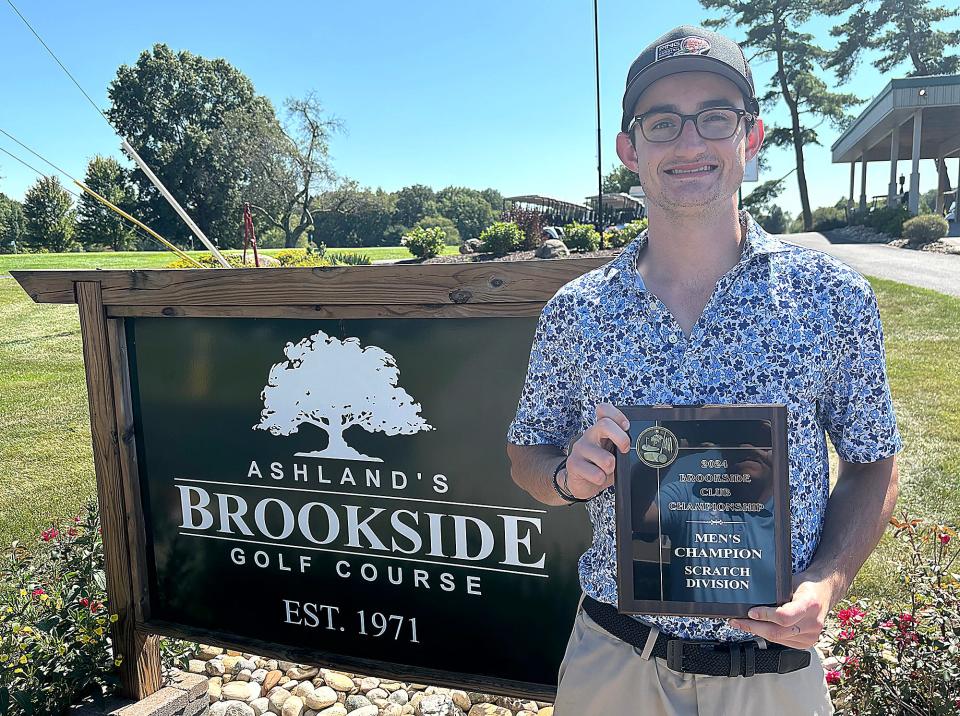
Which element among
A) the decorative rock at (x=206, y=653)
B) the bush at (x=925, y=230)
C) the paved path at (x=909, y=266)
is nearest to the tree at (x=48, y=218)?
the paved path at (x=909, y=266)

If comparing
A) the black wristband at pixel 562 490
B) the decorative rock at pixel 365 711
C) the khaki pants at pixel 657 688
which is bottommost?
the decorative rock at pixel 365 711

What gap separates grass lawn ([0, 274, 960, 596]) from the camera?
4.38m

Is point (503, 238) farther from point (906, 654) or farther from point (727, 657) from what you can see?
point (727, 657)

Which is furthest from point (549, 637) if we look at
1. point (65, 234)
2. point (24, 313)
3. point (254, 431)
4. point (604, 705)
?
point (65, 234)

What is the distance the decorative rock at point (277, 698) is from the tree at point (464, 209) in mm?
71986

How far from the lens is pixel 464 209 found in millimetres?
83562

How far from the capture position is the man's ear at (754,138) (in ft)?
5.10

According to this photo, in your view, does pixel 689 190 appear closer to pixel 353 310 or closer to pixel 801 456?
pixel 801 456

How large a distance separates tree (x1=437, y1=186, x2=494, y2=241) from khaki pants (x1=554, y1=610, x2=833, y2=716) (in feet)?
241

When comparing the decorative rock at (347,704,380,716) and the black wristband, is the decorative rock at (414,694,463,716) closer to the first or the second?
the decorative rock at (347,704,380,716)

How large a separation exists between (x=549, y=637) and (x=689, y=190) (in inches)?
60.4

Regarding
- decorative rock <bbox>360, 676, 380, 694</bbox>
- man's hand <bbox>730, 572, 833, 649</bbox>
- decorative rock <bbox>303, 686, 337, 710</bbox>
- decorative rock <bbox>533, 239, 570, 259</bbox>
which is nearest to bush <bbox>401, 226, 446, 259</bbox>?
decorative rock <bbox>533, 239, 570, 259</bbox>

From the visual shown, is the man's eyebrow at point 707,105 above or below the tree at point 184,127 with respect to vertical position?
below

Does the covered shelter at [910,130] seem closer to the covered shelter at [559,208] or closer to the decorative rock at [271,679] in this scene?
the covered shelter at [559,208]
